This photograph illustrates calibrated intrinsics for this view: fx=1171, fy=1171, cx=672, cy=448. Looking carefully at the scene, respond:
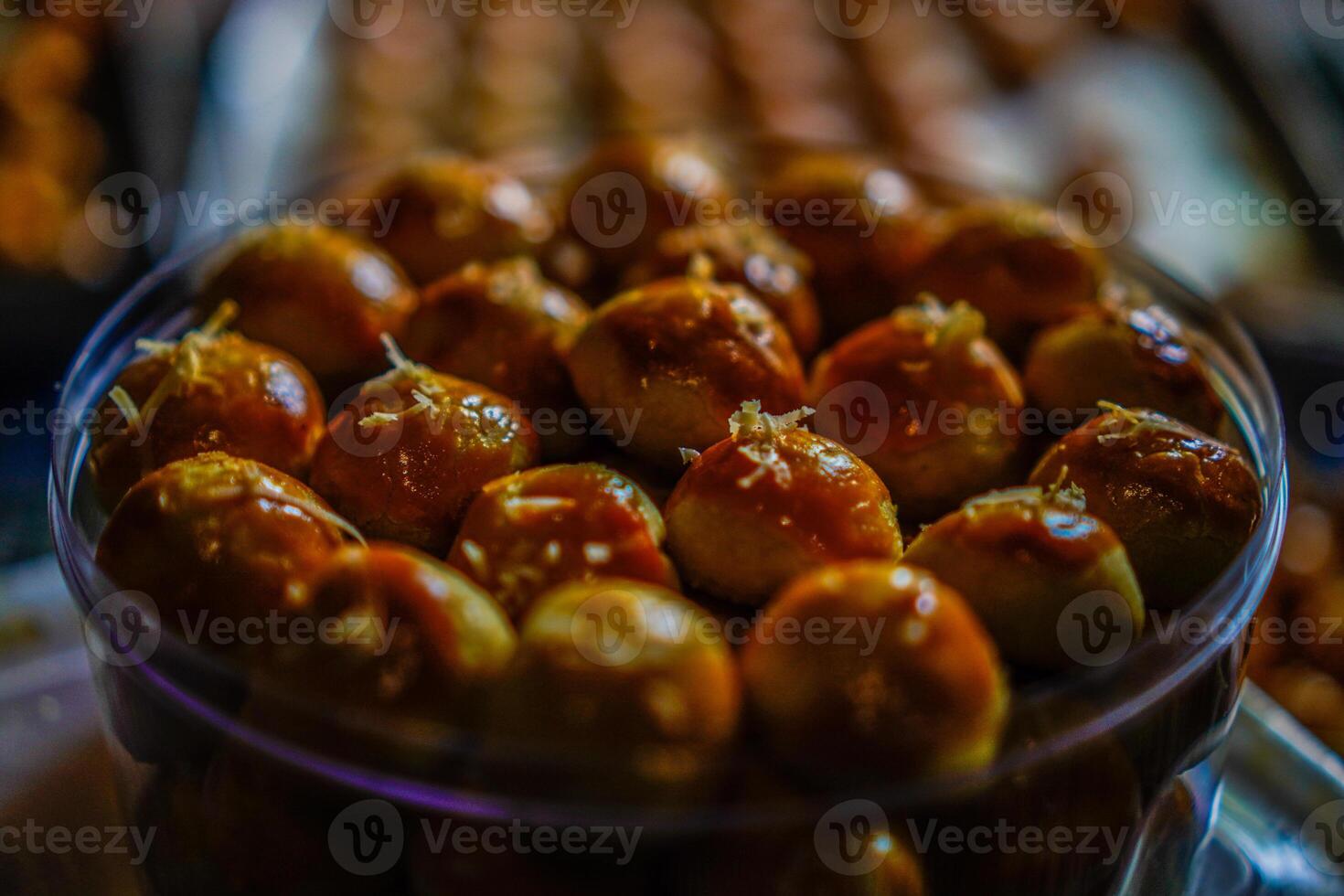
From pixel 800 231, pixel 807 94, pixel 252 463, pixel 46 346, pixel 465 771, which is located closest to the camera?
pixel 465 771

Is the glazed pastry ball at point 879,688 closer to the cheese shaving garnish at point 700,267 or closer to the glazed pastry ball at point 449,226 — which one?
the cheese shaving garnish at point 700,267

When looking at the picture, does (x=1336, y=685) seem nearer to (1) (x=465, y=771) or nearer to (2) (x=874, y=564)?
(2) (x=874, y=564)

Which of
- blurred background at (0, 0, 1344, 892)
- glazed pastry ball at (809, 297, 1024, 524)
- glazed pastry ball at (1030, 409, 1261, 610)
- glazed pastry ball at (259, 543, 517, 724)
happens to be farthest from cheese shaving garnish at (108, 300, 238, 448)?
blurred background at (0, 0, 1344, 892)

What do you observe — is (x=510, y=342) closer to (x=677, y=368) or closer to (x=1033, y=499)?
(x=677, y=368)

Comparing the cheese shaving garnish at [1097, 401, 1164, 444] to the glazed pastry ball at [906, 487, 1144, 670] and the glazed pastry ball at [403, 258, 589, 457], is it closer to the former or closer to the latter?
the glazed pastry ball at [906, 487, 1144, 670]

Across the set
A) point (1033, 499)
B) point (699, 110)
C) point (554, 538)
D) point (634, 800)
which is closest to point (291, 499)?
point (554, 538)

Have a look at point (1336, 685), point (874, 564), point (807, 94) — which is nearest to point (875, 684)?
point (874, 564)
